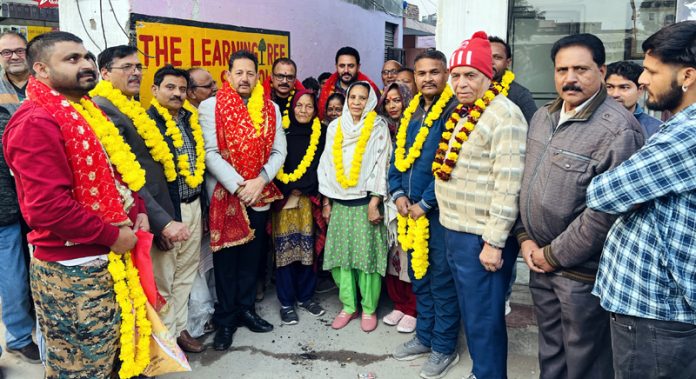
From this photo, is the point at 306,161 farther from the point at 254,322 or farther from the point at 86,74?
the point at 86,74

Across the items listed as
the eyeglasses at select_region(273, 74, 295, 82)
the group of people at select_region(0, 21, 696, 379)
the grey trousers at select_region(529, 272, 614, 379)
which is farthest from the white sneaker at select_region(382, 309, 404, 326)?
the eyeglasses at select_region(273, 74, 295, 82)

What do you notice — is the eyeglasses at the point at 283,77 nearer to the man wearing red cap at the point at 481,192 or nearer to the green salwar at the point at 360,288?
the green salwar at the point at 360,288

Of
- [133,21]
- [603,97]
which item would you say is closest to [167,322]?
[133,21]

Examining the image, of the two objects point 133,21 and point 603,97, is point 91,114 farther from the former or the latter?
point 603,97

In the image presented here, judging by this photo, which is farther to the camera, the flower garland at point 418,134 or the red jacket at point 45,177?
the flower garland at point 418,134

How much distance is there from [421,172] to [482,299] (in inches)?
38.2

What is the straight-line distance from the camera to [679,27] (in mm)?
1907

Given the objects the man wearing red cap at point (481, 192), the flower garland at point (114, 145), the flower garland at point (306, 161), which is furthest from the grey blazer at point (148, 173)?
the man wearing red cap at point (481, 192)

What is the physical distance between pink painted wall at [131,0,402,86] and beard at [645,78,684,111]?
3670 millimetres

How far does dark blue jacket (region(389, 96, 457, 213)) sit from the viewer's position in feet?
11.2

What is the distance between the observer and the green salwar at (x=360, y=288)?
4.14 meters

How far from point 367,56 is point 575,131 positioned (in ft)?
24.8

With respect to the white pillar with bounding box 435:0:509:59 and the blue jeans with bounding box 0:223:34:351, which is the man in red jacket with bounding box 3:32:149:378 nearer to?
the blue jeans with bounding box 0:223:34:351

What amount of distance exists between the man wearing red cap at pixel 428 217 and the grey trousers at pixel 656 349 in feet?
4.70
